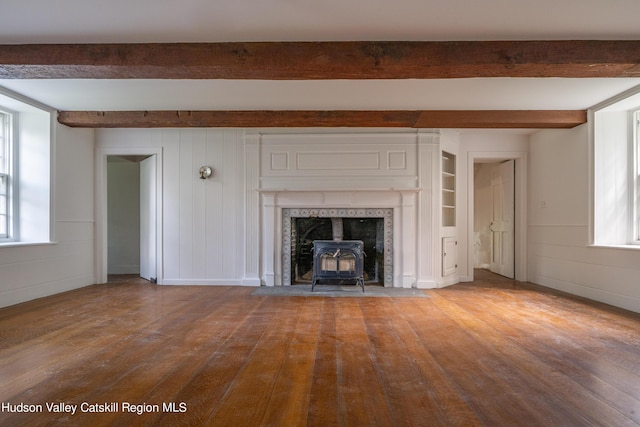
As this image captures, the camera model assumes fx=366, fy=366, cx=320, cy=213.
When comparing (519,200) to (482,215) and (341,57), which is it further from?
(341,57)

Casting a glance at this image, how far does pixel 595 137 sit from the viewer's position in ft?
14.5

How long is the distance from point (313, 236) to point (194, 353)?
10.0ft

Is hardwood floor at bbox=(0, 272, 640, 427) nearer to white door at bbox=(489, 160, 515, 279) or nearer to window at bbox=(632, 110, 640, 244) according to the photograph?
window at bbox=(632, 110, 640, 244)

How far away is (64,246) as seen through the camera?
15.9 feet

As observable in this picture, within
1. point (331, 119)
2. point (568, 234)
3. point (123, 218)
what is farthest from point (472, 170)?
point (123, 218)

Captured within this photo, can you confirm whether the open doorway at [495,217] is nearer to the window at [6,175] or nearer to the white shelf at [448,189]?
the white shelf at [448,189]

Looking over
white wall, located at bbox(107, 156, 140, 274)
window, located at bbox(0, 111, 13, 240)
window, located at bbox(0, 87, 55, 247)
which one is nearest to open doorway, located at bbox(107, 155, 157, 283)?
white wall, located at bbox(107, 156, 140, 274)

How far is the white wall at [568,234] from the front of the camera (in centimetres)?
401

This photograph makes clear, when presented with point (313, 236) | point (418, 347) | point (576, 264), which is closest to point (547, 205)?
point (576, 264)

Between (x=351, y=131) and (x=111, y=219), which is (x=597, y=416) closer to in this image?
(x=351, y=131)

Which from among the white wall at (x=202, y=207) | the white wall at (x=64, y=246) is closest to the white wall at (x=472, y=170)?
the white wall at (x=202, y=207)

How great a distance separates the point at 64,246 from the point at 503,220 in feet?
22.1

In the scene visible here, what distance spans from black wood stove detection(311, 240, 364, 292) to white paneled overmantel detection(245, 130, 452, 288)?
61 cm

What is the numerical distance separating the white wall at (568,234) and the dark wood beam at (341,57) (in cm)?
199
